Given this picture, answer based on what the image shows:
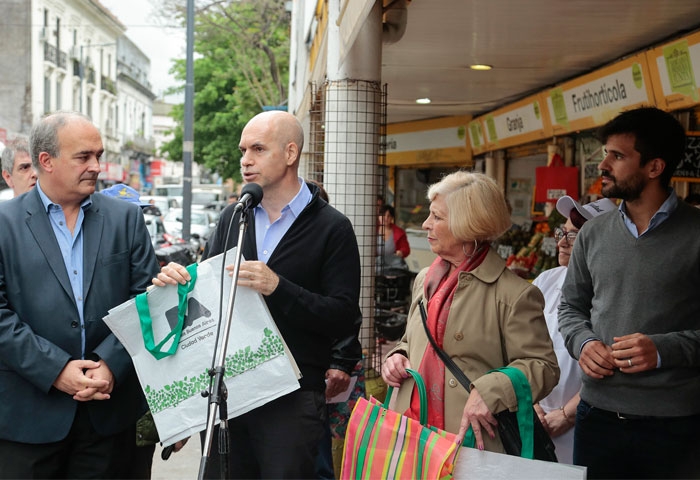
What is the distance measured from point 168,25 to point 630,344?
1990cm

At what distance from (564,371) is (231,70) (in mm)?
27142

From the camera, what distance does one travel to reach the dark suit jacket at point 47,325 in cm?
314

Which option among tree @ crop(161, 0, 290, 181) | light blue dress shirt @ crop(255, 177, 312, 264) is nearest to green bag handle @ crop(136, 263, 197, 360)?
light blue dress shirt @ crop(255, 177, 312, 264)

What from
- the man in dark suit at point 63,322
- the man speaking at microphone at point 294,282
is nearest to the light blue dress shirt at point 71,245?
the man in dark suit at point 63,322

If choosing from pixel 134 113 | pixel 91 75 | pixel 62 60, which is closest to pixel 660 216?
pixel 62 60

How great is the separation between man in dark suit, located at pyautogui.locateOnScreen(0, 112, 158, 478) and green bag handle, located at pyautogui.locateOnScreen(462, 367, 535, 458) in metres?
1.41

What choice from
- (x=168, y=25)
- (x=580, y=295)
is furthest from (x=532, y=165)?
(x=168, y=25)

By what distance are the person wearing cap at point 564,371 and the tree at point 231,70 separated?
17.4m

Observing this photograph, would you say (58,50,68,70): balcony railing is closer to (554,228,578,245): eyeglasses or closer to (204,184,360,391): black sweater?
(554,228,578,245): eyeglasses

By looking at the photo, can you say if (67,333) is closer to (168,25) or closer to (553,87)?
(553,87)

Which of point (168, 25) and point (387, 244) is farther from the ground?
point (168, 25)

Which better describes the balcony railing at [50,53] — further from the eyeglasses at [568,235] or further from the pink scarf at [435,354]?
the pink scarf at [435,354]

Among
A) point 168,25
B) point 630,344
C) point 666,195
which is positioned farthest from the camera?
point 168,25

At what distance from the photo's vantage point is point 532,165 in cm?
1269
